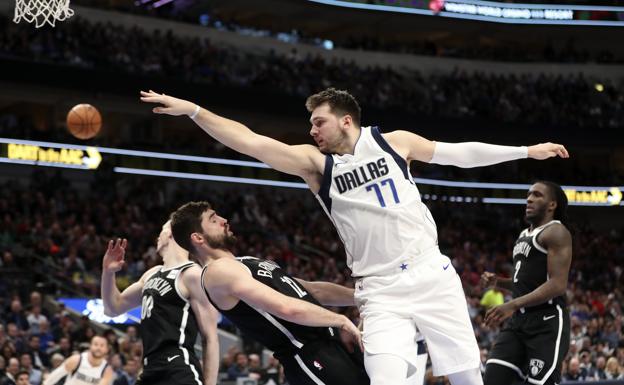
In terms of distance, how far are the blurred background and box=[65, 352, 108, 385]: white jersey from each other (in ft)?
15.9

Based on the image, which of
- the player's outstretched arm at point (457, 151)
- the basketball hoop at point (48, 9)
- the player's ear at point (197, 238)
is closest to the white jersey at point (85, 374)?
the player's ear at point (197, 238)

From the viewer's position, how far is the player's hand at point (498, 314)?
6.61m

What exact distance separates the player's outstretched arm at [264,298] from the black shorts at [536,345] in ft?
7.89

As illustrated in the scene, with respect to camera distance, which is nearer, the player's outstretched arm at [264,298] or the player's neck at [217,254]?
the player's outstretched arm at [264,298]

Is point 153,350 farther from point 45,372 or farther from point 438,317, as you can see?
point 45,372

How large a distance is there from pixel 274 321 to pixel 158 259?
14.8 meters

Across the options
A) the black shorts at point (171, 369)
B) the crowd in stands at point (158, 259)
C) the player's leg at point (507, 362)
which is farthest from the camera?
the crowd in stands at point (158, 259)

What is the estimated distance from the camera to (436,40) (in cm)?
4188

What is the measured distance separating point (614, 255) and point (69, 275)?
2051cm

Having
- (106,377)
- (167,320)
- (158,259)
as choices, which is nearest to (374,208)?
(167,320)

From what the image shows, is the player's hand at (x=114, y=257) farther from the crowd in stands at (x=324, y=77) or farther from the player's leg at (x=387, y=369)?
the crowd in stands at (x=324, y=77)

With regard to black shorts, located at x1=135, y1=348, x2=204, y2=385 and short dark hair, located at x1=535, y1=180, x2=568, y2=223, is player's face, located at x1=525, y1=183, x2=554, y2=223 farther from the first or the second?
black shorts, located at x1=135, y1=348, x2=204, y2=385

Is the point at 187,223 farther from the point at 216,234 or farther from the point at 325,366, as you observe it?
the point at 325,366

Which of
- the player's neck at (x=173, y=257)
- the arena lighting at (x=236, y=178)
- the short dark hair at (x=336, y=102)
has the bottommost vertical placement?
the player's neck at (x=173, y=257)
